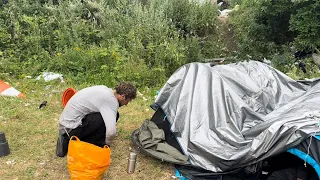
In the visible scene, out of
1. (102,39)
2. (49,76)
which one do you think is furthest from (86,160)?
(102,39)

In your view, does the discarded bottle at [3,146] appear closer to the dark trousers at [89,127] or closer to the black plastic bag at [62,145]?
the black plastic bag at [62,145]

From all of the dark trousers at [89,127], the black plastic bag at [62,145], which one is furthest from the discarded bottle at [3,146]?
the dark trousers at [89,127]

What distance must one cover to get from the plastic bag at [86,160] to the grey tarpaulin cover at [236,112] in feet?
3.00

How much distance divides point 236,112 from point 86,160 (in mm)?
1726

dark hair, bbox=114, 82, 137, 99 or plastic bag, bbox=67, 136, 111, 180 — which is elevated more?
dark hair, bbox=114, 82, 137, 99

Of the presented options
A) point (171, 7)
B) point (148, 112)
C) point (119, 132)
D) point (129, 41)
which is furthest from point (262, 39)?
point (119, 132)

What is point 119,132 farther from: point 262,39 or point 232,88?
point 262,39

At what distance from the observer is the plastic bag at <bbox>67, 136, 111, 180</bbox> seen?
137 inches

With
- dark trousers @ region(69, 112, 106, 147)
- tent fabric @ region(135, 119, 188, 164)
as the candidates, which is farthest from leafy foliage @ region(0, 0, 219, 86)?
dark trousers @ region(69, 112, 106, 147)

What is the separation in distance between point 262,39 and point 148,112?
334 cm

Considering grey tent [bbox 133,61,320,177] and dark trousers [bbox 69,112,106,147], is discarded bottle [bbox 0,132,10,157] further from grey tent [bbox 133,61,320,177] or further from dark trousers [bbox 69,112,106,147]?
grey tent [bbox 133,61,320,177]

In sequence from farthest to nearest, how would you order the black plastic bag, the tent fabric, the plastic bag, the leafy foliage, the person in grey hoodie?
the leafy foliage
the black plastic bag
the tent fabric
the person in grey hoodie
the plastic bag

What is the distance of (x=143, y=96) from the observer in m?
6.36

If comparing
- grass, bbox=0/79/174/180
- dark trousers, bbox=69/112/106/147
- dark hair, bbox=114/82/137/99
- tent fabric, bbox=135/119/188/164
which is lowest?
grass, bbox=0/79/174/180
